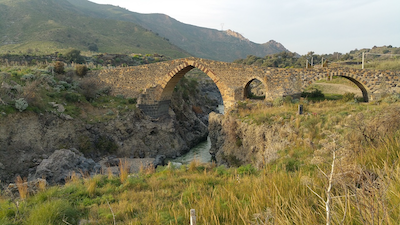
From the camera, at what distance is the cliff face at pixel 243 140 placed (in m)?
10.3

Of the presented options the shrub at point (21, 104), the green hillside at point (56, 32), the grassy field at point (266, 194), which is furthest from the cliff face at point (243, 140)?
the green hillside at point (56, 32)

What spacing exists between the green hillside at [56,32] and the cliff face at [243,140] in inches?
1162

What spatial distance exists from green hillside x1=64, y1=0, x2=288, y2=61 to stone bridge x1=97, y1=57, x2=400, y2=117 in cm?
8542

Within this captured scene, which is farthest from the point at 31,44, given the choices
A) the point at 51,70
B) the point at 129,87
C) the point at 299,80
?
the point at 299,80

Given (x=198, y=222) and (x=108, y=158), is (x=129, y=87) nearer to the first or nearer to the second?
(x=108, y=158)

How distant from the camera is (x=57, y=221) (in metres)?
3.89

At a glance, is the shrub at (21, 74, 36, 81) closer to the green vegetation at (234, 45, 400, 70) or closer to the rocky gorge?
the rocky gorge

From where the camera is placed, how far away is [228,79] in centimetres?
1656

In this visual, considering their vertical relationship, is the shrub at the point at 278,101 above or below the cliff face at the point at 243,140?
above

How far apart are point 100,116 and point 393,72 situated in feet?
59.7

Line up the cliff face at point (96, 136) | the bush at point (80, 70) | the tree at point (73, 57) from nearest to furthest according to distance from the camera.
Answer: the cliff face at point (96, 136) < the bush at point (80, 70) < the tree at point (73, 57)

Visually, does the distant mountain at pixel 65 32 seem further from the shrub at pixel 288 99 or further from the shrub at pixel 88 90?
the shrub at pixel 288 99

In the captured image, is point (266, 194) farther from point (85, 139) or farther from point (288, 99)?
point (85, 139)

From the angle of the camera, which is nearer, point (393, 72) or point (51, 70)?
point (393, 72)
